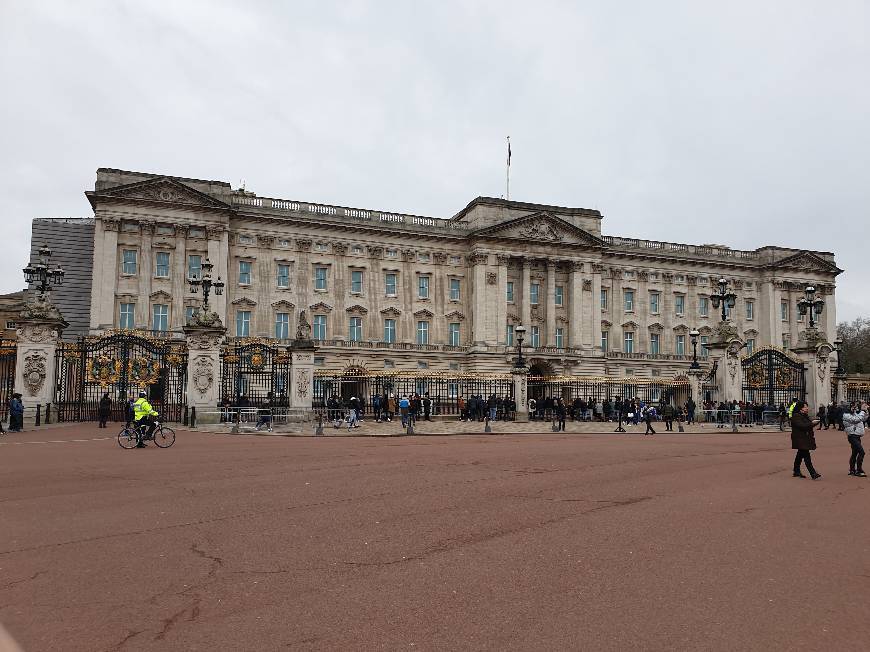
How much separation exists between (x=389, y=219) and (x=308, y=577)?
5373 centimetres

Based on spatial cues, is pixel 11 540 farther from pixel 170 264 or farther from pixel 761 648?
pixel 170 264

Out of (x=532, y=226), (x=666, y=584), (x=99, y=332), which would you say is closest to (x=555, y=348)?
(x=532, y=226)

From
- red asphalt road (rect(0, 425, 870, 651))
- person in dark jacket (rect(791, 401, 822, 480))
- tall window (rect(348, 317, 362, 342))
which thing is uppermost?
tall window (rect(348, 317, 362, 342))

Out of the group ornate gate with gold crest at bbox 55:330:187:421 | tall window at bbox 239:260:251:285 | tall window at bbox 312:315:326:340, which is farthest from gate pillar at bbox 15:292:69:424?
tall window at bbox 312:315:326:340

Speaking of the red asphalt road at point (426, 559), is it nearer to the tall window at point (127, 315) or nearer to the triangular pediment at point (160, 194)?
the tall window at point (127, 315)

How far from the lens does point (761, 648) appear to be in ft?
14.9

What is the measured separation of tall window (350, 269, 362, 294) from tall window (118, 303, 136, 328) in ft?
55.4

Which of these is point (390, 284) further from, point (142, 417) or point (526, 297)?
point (142, 417)

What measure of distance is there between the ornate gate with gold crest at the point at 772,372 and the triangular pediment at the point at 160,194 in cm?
3757

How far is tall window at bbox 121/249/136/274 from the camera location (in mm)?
49281

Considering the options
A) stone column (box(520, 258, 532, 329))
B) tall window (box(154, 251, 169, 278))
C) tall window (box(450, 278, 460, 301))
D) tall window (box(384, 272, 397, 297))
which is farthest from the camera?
stone column (box(520, 258, 532, 329))

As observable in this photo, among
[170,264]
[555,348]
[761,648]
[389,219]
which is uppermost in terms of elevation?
[389,219]

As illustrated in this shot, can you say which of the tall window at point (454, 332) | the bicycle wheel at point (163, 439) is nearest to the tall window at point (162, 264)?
the tall window at point (454, 332)

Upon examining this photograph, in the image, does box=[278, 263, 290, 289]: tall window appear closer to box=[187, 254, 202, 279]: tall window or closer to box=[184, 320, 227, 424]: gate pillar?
box=[187, 254, 202, 279]: tall window
